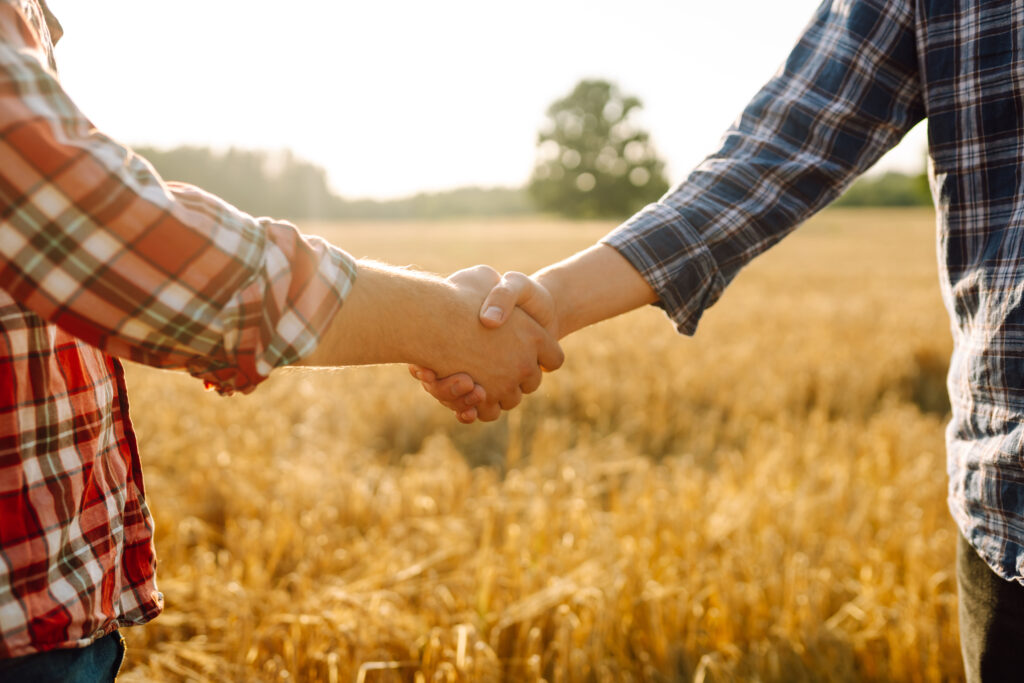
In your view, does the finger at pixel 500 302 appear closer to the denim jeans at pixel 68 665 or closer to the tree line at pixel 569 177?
the denim jeans at pixel 68 665

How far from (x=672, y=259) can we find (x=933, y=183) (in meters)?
0.52

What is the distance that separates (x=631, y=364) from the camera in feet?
18.7

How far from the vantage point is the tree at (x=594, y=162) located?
54625 millimetres

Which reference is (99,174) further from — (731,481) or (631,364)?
(631,364)

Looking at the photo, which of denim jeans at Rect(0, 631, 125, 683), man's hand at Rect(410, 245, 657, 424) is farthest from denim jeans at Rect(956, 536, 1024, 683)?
denim jeans at Rect(0, 631, 125, 683)

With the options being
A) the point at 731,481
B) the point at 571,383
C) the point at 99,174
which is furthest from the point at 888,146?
the point at 571,383

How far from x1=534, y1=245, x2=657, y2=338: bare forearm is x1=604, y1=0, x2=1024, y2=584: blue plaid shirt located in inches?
1.4

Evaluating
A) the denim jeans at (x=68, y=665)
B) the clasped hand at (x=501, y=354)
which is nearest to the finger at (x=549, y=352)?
the clasped hand at (x=501, y=354)

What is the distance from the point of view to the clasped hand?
1.67m

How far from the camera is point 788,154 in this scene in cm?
162

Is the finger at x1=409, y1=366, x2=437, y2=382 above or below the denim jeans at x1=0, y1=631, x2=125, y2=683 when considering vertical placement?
above

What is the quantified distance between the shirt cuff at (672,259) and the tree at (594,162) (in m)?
52.9

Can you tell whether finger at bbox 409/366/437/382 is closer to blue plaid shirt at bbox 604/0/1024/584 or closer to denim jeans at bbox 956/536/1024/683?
blue plaid shirt at bbox 604/0/1024/584

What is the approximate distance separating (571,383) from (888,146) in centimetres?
350
